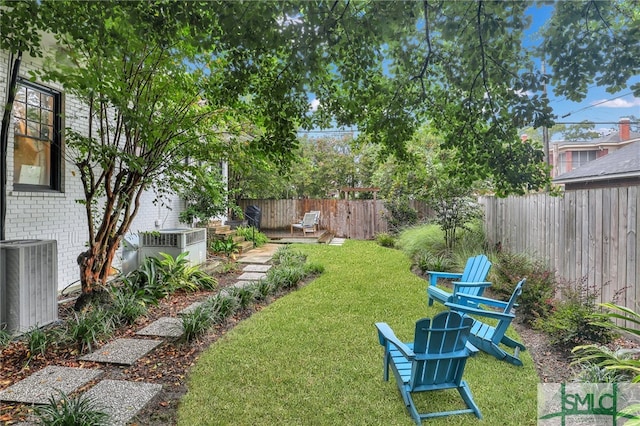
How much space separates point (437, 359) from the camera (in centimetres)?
248

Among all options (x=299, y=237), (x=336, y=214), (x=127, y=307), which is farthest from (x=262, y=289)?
(x=336, y=214)


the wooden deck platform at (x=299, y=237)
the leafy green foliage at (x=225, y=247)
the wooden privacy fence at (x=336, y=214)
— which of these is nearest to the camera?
the leafy green foliage at (x=225, y=247)

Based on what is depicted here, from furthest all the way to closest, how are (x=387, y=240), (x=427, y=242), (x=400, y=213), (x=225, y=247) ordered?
(x=400, y=213) → (x=387, y=240) → (x=225, y=247) → (x=427, y=242)

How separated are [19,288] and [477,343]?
4536 mm

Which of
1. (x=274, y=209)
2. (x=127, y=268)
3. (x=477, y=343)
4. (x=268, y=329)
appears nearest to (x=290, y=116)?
(x=268, y=329)

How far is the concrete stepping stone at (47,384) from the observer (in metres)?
2.51

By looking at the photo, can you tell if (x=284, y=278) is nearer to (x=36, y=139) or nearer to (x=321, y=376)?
(x=321, y=376)

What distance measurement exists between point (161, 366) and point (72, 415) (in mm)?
1043

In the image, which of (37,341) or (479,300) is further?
(479,300)

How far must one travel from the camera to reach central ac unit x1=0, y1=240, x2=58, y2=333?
11.3 feet

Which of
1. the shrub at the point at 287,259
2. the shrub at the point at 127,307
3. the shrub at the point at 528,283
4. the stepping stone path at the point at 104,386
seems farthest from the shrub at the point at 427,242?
the stepping stone path at the point at 104,386

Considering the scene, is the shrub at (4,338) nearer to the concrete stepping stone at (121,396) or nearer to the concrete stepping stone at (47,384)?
the concrete stepping stone at (47,384)

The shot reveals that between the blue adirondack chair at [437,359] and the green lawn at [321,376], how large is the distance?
103 millimetres

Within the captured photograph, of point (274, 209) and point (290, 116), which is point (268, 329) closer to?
point (290, 116)
